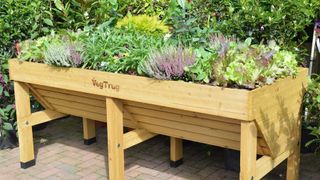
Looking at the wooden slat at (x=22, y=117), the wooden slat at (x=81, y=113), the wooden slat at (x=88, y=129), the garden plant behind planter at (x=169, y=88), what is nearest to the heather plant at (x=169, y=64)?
the garden plant behind planter at (x=169, y=88)

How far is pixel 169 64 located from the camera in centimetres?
287

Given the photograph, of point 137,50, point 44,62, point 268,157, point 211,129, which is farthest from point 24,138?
point 268,157

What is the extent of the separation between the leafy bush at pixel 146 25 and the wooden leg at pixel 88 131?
1.11 metres

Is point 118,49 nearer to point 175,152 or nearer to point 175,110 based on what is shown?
point 175,110

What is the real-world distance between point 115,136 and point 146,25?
3.38 ft

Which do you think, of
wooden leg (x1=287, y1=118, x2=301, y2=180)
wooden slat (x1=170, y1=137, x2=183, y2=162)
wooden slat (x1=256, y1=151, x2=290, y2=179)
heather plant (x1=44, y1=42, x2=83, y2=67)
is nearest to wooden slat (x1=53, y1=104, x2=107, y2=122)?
heather plant (x1=44, y1=42, x2=83, y2=67)

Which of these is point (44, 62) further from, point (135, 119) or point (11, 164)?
point (11, 164)

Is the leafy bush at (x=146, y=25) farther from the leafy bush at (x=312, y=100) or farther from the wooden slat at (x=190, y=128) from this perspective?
the leafy bush at (x=312, y=100)

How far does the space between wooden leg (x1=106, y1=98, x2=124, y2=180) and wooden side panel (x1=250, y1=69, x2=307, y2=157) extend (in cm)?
107

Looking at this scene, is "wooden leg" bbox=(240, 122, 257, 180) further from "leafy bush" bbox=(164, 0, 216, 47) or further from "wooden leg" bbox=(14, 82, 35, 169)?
"wooden leg" bbox=(14, 82, 35, 169)

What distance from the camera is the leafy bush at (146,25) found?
149 inches

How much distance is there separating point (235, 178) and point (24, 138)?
5.97ft

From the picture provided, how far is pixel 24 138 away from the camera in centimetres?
393

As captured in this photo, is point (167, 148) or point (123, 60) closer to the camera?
point (123, 60)
